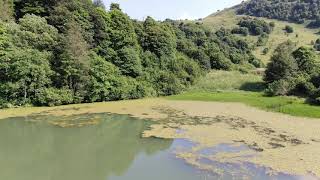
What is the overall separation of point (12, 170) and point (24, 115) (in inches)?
610

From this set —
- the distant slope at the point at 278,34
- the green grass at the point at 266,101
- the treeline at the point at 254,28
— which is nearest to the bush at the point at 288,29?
the distant slope at the point at 278,34

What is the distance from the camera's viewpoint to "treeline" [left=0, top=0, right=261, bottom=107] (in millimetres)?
40344

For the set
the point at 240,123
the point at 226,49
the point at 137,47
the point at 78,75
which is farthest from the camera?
the point at 226,49

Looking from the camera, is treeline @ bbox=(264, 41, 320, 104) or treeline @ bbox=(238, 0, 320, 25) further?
treeline @ bbox=(238, 0, 320, 25)

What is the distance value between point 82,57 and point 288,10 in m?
77.8

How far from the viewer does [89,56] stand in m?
45.7

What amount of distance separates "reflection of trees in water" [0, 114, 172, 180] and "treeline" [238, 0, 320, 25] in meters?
80.2

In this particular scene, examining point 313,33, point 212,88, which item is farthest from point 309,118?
point 313,33

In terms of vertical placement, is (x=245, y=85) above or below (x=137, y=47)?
below

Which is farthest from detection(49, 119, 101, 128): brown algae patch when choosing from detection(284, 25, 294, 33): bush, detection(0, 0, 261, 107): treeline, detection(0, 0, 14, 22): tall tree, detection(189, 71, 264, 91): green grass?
detection(284, 25, 294, 33): bush

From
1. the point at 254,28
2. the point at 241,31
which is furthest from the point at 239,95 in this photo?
the point at 254,28

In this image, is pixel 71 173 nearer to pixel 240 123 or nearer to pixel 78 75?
pixel 240 123

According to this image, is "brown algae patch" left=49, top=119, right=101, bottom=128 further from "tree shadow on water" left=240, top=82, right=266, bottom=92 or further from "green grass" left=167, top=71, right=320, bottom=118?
"tree shadow on water" left=240, top=82, right=266, bottom=92

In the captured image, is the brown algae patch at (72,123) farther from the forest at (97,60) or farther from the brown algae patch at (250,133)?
the forest at (97,60)
